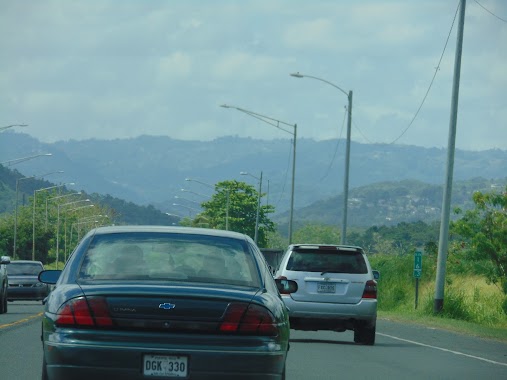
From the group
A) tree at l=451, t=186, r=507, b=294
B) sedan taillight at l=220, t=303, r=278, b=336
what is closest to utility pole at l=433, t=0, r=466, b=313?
tree at l=451, t=186, r=507, b=294

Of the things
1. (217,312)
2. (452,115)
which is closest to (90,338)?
(217,312)

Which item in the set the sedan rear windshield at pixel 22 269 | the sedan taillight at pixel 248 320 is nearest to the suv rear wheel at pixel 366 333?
the sedan taillight at pixel 248 320

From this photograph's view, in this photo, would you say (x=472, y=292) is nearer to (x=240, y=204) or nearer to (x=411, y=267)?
(x=411, y=267)

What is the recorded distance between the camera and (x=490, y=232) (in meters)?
43.1

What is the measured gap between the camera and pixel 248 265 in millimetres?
11156

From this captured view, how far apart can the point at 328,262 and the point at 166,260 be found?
12.5 meters

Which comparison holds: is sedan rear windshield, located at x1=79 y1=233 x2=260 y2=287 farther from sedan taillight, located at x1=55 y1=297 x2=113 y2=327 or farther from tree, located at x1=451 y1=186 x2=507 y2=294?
tree, located at x1=451 y1=186 x2=507 y2=294

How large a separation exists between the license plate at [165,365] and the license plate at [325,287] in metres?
13.1

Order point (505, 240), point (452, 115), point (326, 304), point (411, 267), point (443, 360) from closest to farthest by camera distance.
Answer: point (443, 360), point (326, 304), point (452, 115), point (505, 240), point (411, 267)

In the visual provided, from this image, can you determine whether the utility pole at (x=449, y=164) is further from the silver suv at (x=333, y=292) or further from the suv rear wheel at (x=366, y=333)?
the suv rear wheel at (x=366, y=333)

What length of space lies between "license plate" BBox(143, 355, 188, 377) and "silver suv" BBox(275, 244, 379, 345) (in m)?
12.9

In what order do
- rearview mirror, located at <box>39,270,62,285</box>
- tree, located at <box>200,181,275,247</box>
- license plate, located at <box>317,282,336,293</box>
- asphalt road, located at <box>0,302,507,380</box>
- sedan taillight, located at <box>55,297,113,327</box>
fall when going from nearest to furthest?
sedan taillight, located at <box>55,297,113,327</box>, rearview mirror, located at <box>39,270,62,285</box>, asphalt road, located at <box>0,302,507,380</box>, license plate, located at <box>317,282,336,293</box>, tree, located at <box>200,181,275,247</box>

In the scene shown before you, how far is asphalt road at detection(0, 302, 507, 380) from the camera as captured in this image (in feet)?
53.5

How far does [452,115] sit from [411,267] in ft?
55.1
